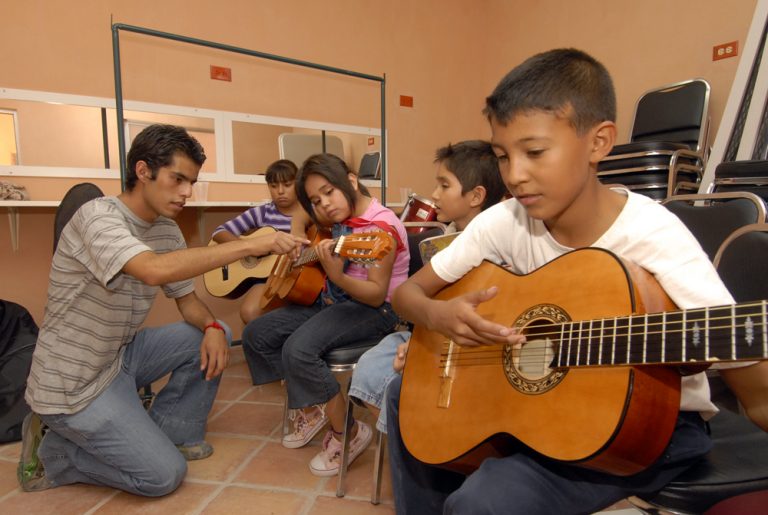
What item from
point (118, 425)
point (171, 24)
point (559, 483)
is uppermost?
point (171, 24)

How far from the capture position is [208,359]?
6.44 ft

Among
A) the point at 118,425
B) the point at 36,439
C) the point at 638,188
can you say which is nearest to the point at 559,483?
the point at 118,425

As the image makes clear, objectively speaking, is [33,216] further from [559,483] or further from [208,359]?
[559,483]

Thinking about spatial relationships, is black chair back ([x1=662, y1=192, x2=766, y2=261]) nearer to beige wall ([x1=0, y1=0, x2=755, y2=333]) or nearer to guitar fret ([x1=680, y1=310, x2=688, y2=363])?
guitar fret ([x1=680, y1=310, x2=688, y2=363])

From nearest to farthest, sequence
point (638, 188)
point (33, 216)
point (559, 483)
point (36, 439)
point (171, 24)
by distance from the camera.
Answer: point (559, 483)
point (36, 439)
point (638, 188)
point (33, 216)
point (171, 24)

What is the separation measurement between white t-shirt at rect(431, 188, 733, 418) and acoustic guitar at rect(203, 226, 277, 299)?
1918 mm

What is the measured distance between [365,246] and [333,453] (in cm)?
91

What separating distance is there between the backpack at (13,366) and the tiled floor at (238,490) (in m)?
0.10

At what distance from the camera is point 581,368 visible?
0.77 metres

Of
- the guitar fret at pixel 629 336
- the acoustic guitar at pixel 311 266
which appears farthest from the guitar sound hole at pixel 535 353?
the acoustic guitar at pixel 311 266

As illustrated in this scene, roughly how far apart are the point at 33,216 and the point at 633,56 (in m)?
4.52

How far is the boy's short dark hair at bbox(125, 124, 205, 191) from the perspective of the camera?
1.75 m

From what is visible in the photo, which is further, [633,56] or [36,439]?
[633,56]

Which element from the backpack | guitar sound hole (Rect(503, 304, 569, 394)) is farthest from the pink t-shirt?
the backpack
